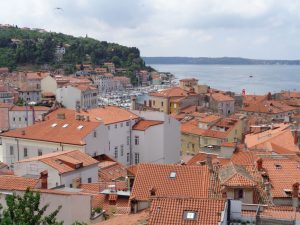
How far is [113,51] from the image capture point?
196 m

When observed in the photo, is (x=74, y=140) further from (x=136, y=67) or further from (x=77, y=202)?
(x=136, y=67)

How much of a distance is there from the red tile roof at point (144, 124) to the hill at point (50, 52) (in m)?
121

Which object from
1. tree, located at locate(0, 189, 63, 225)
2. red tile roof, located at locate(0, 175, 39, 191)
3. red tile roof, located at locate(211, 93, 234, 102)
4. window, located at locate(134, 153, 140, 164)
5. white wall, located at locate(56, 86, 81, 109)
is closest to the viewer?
tree, located at locate(0, 189, 63, 225)

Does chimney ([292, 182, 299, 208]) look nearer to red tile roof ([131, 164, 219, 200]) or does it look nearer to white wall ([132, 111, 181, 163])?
red tile roof ([131, 164, 219, 200])

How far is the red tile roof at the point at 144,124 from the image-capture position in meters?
41.1

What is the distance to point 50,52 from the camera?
171500 mm

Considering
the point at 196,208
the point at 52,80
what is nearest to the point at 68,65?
the point at 52,80

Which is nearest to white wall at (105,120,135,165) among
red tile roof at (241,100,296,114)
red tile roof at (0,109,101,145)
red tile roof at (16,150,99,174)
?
red tile roof at (0,109,101,145)

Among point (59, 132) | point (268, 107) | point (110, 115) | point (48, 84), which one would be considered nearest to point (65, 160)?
point (59, 132)

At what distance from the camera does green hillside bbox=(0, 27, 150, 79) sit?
162375mm

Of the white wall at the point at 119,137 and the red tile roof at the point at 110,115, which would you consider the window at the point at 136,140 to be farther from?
the red tile roof at the point at 110,115

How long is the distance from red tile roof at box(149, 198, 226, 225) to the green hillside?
5894 inches

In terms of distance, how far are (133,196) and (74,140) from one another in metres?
16.7

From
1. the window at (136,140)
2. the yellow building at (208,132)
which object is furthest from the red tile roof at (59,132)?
the yellow building at (208,132)
